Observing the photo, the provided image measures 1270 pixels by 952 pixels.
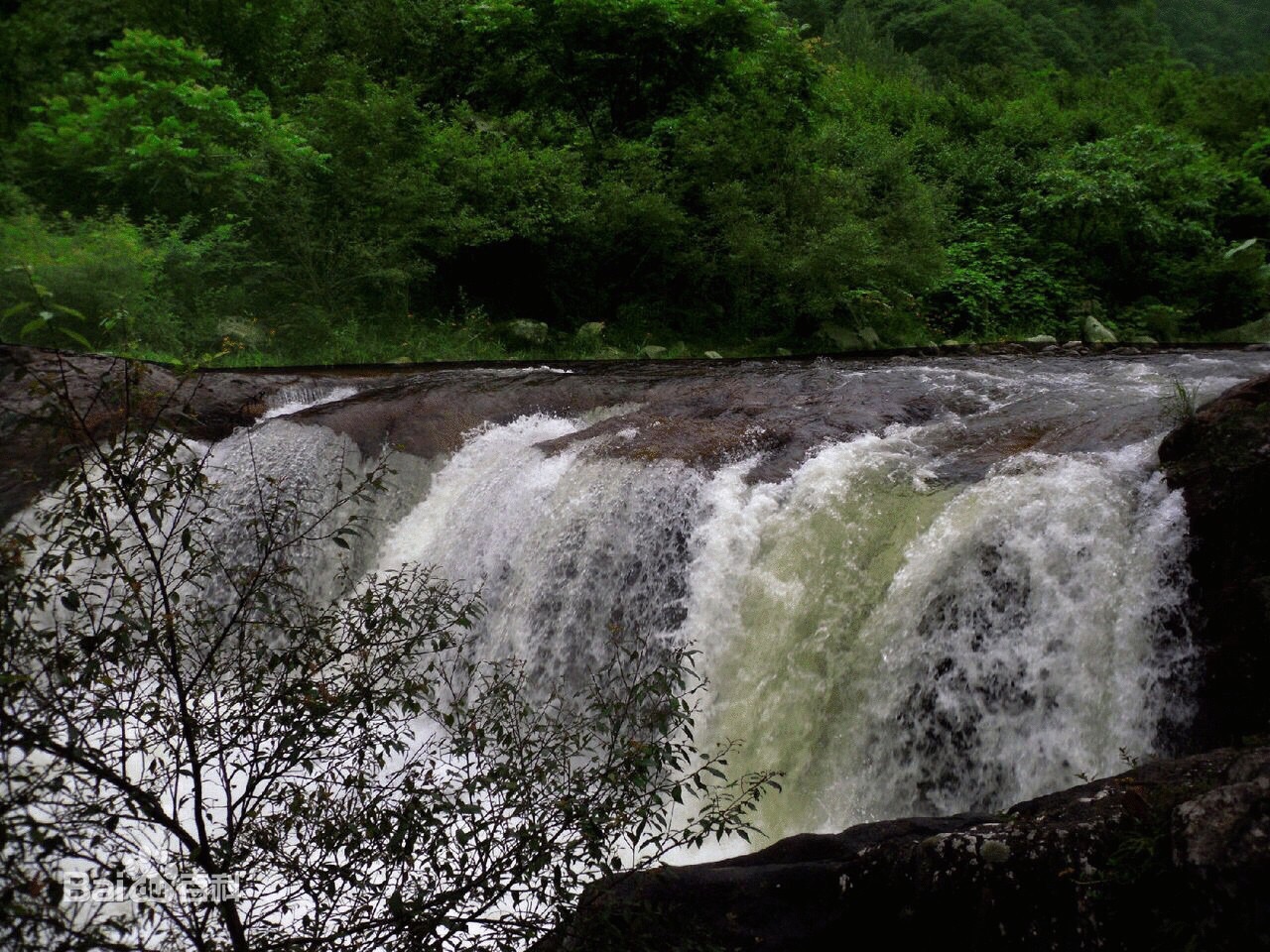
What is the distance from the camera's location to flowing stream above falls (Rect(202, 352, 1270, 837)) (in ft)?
17.0

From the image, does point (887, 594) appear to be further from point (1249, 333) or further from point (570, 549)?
point (1249, 333)

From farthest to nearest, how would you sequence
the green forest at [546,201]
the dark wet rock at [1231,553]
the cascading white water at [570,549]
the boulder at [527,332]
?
the boulder at [527,332] < the green forest at [546,201] < the cascading white water at [570,549] < the dark wet rock at [1231,553]

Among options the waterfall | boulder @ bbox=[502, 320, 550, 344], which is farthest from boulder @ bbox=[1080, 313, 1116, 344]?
boulder @ bbox=[502, 320, 550, 344]

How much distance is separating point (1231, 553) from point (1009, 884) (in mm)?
2808

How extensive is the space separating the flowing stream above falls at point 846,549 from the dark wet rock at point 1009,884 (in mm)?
1173

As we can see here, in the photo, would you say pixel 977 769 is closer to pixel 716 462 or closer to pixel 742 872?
pixel 742 872

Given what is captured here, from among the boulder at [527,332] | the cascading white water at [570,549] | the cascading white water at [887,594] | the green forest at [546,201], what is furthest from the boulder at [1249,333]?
the cascading white water at [570,549]

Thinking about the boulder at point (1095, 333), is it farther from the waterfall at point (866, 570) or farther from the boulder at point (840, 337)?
the waterfall at point (866, 570)

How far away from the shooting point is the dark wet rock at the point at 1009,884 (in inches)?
98.1

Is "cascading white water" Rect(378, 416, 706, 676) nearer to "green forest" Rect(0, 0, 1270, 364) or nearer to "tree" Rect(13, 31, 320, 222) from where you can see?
"green forest" Rect(0, 0, 1270, 364)

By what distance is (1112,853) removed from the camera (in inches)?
115

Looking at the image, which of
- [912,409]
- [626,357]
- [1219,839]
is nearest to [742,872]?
[1219,839]

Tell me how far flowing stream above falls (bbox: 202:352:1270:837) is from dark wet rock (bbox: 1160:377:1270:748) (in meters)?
0.12

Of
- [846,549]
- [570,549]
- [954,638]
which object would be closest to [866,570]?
[846,549]
